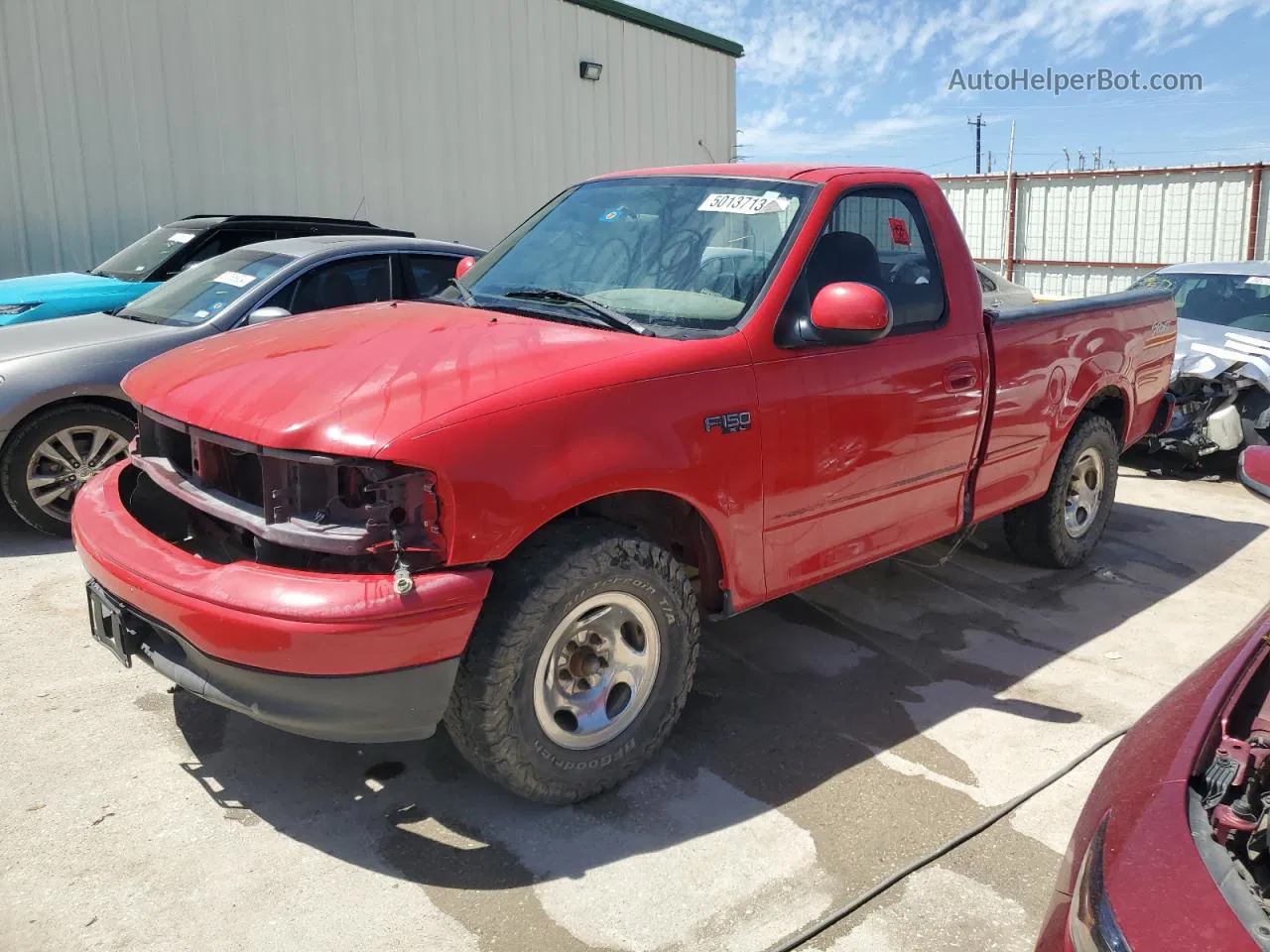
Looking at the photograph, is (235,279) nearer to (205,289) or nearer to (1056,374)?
(205,289)

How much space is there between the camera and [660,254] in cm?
379

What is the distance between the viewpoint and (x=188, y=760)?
134 inches

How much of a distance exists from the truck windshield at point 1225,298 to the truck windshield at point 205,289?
7300mm

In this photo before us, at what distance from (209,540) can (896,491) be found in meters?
2.55

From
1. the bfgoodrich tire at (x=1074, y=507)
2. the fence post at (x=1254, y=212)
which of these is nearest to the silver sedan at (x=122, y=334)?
the bfgoodrich tire at (x=1074, y=507)

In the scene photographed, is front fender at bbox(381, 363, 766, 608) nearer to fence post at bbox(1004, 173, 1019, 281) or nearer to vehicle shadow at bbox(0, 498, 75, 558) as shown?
vehicle shadow at bbox(0, 498, 75, 558)

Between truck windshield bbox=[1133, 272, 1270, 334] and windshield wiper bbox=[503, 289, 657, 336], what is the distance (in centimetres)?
704

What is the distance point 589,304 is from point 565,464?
88 centimetres

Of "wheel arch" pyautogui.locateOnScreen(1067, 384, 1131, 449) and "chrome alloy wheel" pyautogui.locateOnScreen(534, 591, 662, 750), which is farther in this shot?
"wheel arch" pyautogui.locateOnScreen(1067, 384, 1131, 449)

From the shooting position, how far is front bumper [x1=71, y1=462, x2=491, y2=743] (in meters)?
2.57

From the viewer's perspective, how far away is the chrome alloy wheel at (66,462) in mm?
5555

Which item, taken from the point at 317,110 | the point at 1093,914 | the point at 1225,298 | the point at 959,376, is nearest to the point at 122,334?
the point at 959,376

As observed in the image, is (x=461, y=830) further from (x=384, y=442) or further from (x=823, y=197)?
(x=823, y=197)

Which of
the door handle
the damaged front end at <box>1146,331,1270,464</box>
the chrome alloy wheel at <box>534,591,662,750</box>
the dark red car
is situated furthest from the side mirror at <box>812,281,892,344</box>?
the damaged front end at <box>1146,331,1270,464</box>
